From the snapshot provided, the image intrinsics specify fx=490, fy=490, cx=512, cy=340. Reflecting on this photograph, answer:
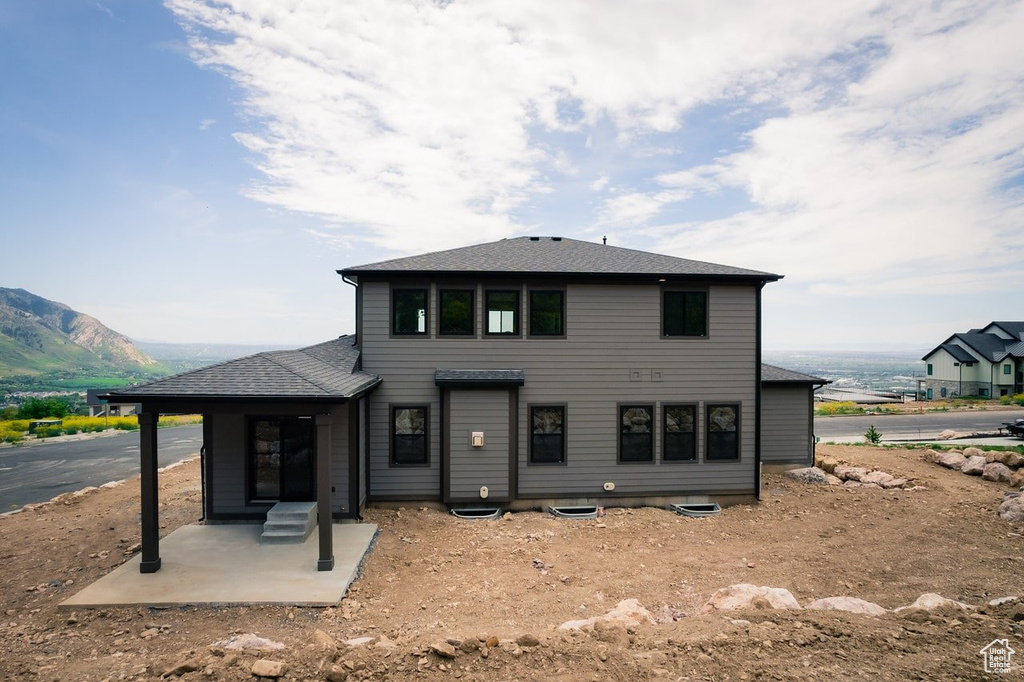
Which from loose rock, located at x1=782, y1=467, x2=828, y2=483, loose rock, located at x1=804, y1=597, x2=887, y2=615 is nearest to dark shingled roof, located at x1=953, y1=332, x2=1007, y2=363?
loose rock, located at x1=782, y1=467, x2=828, y2=483

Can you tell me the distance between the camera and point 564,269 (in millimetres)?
11227

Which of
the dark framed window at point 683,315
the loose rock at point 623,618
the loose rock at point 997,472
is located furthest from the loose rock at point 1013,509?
the loose rock at point 623,618

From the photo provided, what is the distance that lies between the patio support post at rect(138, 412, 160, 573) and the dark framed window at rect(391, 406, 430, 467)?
4410 millimetres

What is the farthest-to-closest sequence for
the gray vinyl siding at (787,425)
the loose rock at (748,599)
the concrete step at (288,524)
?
the gray vinyl siding at (787,425) < the concrete step at (288,524) < the loose rock at (748,599)

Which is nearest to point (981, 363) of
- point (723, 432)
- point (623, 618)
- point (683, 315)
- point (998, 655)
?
point (723, 432)

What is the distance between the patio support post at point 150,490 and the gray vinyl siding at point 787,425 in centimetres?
1409

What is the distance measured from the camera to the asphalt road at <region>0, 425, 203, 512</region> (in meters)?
14.5

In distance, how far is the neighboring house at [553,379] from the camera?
36.0 feet

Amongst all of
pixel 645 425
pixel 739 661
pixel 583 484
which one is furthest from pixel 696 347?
pixel 739 661

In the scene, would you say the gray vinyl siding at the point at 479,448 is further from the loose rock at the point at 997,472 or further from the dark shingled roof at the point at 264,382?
the loose rock at the point at 997,472

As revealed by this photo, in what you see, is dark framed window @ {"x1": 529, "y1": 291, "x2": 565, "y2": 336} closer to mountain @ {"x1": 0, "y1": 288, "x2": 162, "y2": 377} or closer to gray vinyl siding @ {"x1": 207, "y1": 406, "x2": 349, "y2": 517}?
gray vinyl siding @ {"x1": 207, "y1": 406, "x2": 349, "y2": 517}

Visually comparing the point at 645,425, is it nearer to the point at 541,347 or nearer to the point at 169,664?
the point at 541,347

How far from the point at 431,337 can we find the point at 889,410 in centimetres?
3254

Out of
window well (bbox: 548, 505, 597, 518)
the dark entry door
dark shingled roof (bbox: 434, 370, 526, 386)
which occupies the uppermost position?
dark shingled roof (bbox: 434, 370, 526, 386)
